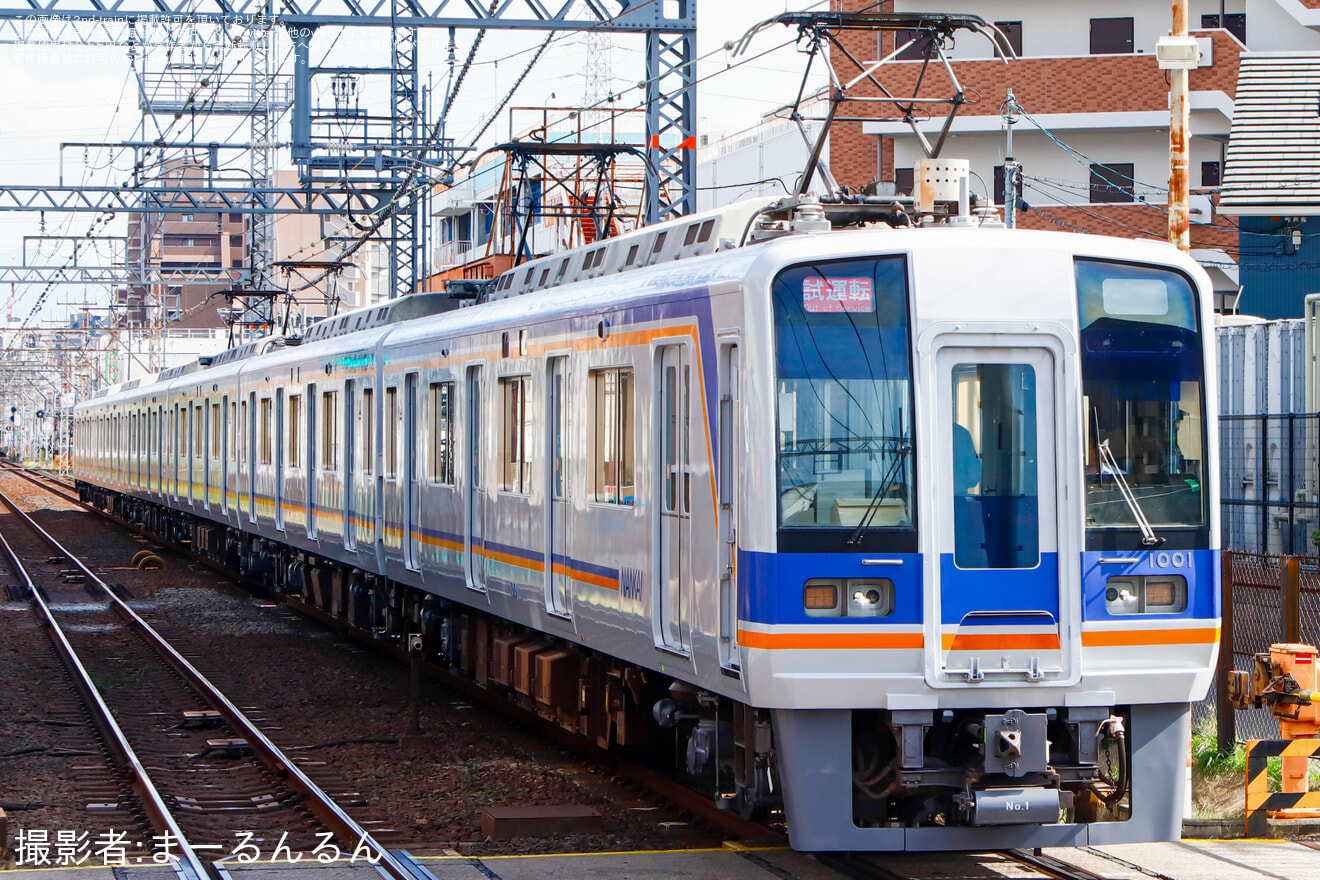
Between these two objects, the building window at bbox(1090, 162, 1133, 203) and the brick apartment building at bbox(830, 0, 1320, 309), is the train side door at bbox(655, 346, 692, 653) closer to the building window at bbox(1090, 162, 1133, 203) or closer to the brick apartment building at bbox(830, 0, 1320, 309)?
the brick apartment building at bbox(830, 0, 1320, 309)

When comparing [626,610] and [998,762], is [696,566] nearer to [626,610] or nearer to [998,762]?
[626,610]

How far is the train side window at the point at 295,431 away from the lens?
17.8 metres

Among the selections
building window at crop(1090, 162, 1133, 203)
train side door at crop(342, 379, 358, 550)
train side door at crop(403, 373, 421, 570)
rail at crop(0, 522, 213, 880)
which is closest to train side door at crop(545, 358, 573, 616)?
rail at crop(0, 522, 213, 880)

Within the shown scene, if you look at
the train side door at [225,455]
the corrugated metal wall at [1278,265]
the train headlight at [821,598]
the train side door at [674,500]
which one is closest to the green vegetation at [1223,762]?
the train side door at [674,500]

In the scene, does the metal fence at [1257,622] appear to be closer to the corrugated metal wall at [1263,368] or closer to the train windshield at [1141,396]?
the train windshield at [1141,396]

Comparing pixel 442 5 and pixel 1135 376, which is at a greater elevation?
pixel 442 5

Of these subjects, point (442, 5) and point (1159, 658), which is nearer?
point (1159, 658)

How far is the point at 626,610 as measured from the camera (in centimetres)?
842

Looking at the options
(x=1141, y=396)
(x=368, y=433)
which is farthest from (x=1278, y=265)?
(x=1141, y=396)

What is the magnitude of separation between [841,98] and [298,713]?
21.2ft

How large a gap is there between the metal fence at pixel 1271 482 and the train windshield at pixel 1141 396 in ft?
25.6

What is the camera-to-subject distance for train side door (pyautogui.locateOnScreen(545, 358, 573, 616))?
9453mm

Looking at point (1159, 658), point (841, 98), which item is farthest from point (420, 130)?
point (1159, 658)

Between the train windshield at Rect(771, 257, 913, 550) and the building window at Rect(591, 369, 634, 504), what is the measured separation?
1.67 m
